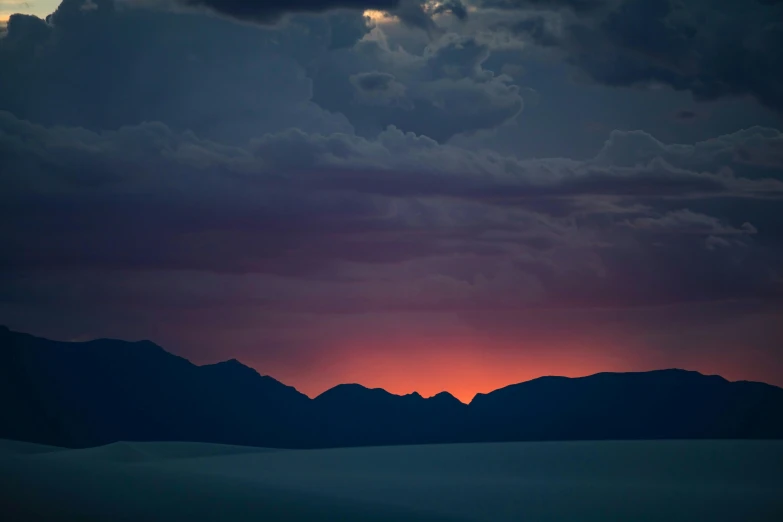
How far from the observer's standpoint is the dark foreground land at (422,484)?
24047 millimetres

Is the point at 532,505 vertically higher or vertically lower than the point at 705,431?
lower

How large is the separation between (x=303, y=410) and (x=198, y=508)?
6916 inches

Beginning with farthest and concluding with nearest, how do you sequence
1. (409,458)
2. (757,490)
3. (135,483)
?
(409,458) → (757,490) → (135,483)

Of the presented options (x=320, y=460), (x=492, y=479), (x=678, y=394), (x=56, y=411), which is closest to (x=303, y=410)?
(x=56, y=411)

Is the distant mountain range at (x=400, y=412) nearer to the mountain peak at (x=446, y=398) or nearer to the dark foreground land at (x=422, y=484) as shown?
the mountain peak at (x=446, y=398)

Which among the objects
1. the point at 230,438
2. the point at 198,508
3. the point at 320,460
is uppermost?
the point at 230,438

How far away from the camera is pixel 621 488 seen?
119ft

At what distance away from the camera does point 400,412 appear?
7431 inches

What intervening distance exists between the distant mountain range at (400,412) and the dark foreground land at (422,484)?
105 m

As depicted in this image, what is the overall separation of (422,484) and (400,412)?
152666 millimetres

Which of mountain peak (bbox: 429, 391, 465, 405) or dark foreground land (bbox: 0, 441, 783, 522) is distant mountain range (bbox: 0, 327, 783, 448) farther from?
dark foreground land (bbox: 0, 441, 783, 522)

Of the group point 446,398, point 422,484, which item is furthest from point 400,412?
point 422,484

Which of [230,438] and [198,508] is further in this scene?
[230,438]

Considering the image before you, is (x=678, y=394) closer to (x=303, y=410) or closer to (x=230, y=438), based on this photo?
(x=303, y=410)
